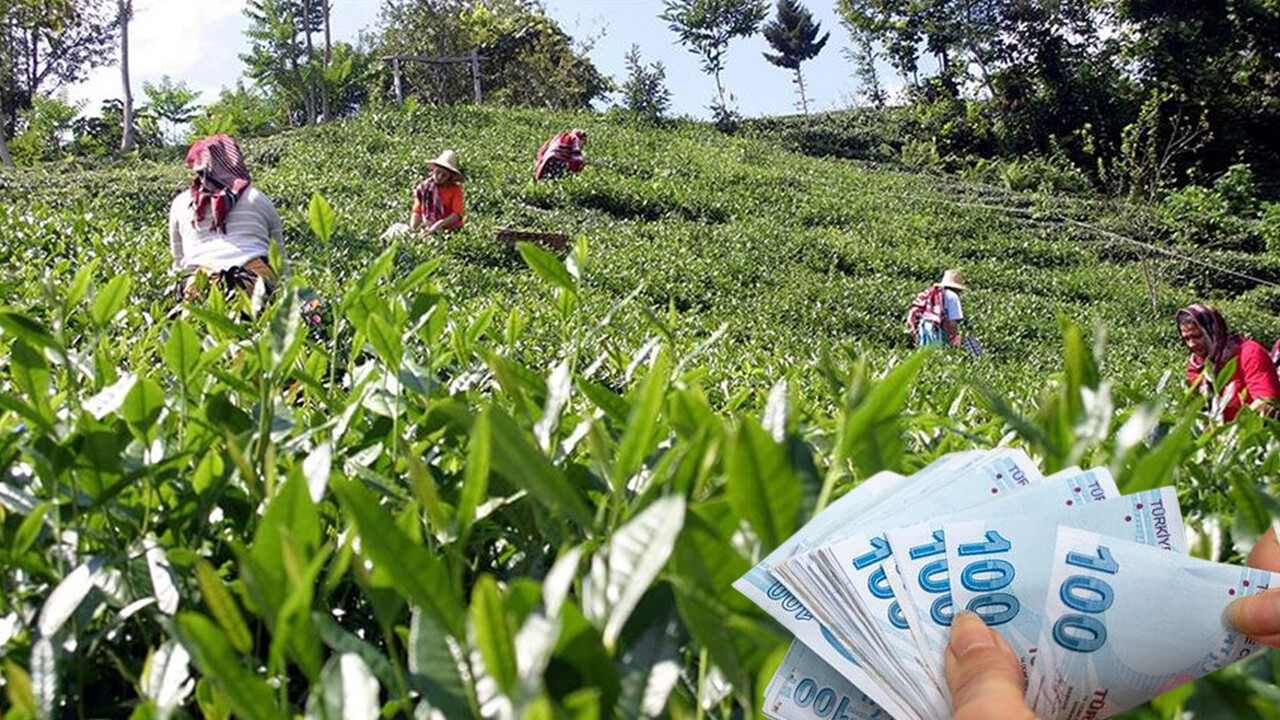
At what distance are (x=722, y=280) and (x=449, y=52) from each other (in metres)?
21.8

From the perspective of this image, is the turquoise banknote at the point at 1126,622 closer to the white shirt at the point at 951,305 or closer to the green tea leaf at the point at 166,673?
the green tea leaf at the point at 166,673

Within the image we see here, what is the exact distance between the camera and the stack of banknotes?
0.69 metres

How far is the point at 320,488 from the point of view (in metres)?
0.65

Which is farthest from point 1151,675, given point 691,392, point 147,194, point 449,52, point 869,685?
point 449,52

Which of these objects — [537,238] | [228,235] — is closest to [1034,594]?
[228,235]

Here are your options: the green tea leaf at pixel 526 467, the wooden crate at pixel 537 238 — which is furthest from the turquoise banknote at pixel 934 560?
the wooden crate at pixel 537 238

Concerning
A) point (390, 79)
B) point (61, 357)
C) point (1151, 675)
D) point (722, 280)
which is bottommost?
point (722, 280)

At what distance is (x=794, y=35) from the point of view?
5131cm

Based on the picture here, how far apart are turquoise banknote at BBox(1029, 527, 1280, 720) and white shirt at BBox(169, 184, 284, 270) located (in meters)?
4.48

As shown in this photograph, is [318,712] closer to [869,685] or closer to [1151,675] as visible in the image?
[869,685]

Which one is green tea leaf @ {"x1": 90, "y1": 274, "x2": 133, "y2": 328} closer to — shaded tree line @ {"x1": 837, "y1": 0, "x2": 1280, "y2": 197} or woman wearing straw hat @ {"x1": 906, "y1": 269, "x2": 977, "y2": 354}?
woman wearing straw hat @ {"x1": 906, "y1": 269, "x2": 977, "y2": 354}

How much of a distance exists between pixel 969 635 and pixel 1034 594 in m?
0.06

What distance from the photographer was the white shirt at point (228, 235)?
4.74 metres

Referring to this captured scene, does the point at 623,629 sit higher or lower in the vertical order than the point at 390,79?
lower
